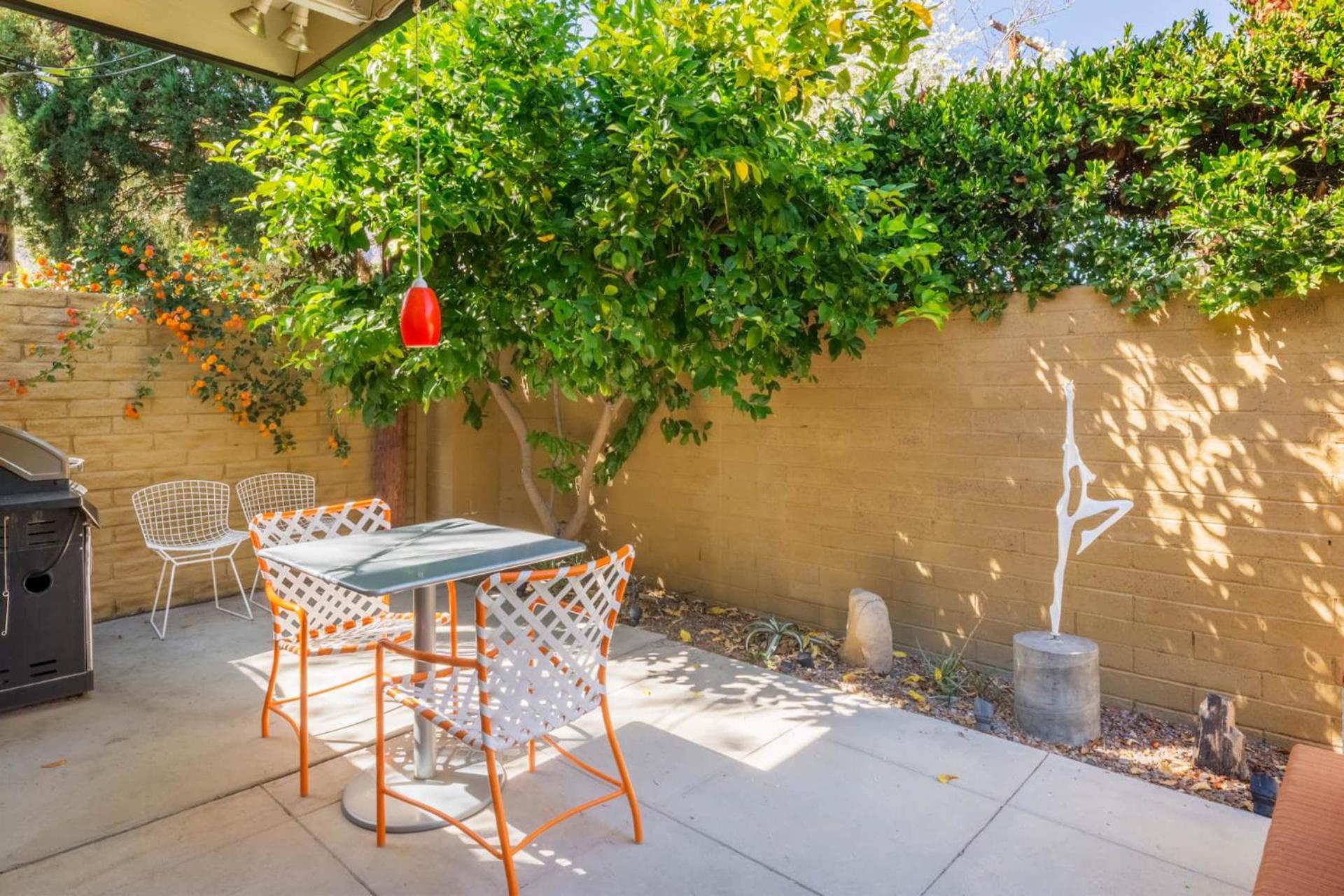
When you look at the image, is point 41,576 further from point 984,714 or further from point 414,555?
point 984,714

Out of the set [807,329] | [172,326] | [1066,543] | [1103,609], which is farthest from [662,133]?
[172,326]

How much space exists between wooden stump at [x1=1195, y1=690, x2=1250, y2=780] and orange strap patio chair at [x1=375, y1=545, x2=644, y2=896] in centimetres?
212

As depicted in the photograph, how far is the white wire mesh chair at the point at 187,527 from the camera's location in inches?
175

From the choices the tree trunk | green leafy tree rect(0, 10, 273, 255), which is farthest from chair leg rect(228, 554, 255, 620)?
green leafy tree rect(0, 10, 273, 255)

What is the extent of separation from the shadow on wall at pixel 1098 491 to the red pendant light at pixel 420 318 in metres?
2.36

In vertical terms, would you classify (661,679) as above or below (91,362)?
below

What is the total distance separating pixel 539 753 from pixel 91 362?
3623 mm

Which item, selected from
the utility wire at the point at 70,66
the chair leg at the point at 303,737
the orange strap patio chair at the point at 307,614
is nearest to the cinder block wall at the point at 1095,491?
the orange strap patio chair at the point at 307,614

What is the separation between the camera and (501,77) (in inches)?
125

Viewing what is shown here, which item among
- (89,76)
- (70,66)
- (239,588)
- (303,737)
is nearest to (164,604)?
(239,588)

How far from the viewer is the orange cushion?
1446mm

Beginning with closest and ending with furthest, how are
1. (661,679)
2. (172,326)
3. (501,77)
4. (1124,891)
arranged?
(1124,891), (501,77), (661,679), (172,326)

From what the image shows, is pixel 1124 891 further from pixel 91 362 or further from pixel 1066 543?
pixel 91 362

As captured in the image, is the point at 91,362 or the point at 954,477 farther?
the point at 91,362
